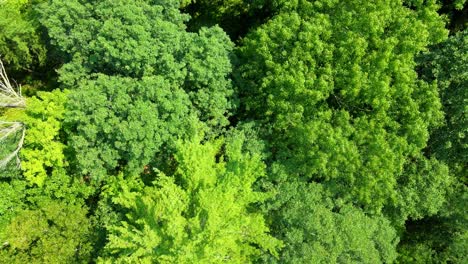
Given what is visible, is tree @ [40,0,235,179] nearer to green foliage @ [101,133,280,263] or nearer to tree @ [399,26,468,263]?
green foliage @ [101,133,280,263]

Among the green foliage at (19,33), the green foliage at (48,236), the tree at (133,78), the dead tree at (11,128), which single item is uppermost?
the tree at (133,78)

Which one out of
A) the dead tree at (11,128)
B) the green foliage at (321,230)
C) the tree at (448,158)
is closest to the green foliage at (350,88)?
the green foliage at (321,230)

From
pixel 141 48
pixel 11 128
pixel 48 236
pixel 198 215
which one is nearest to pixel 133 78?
pixel 141 48

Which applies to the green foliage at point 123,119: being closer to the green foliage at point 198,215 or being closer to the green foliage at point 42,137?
the green foliage at point 42,137

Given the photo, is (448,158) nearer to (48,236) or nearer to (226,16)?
(226,16)

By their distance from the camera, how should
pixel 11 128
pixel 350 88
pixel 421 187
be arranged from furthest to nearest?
pixel 421 187 < pixel 11 128 < pixel 350 88

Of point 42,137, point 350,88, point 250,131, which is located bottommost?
point 42,137
